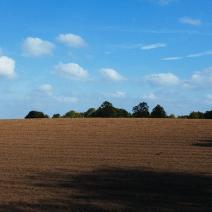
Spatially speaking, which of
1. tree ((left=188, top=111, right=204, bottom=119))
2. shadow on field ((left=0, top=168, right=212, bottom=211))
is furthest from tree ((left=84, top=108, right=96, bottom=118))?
shadow on field ((left=0, top=168, right=212, bottom=211))

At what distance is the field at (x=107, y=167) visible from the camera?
13836 mm

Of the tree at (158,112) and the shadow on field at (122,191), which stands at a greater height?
the tree at (158,112)

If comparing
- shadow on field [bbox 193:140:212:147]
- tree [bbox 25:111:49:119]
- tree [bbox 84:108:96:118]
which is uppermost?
tree [bbox 84:108:96:118]

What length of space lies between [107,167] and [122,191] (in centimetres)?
567

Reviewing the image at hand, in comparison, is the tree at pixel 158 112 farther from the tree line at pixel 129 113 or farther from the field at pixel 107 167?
the field at pixel 107 167

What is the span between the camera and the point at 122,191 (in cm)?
1539

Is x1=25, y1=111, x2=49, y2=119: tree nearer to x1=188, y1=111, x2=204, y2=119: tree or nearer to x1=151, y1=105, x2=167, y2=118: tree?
x1=151, y1=105, x2=167, y2=118: tree

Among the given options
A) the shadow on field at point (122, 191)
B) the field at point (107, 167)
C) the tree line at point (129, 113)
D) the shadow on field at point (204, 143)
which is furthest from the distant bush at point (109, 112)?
the shadow on field at point (122, 191)

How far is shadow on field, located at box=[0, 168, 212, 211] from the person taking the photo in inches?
518

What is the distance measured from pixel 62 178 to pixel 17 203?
4664mm

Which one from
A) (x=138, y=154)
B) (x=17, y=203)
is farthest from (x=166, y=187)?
(x=138, y=154)

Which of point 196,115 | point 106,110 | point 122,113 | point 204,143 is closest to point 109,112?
point 106,110

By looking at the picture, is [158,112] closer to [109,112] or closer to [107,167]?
[109,112]

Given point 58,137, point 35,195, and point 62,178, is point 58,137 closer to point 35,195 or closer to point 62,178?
point 62,178
